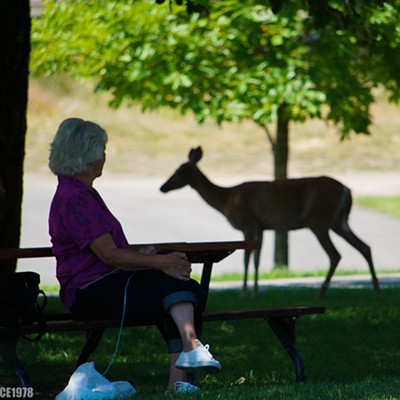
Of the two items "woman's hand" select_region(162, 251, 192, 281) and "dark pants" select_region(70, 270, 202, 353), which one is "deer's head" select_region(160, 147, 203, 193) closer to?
"dark pants" select_region(70, 270, 202, 353)

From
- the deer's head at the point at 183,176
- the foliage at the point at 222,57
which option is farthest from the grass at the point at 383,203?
the deer's head at the point at 183,176

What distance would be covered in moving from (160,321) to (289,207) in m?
7.01

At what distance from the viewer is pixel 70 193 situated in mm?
5914

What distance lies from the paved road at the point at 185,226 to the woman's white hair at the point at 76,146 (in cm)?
1609

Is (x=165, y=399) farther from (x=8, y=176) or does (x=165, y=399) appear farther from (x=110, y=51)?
(x=110, y=51)

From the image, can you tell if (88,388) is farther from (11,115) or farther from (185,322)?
(11,115)

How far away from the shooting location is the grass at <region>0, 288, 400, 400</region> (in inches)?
229

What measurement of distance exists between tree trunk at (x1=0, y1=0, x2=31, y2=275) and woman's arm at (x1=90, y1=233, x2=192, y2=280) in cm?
344

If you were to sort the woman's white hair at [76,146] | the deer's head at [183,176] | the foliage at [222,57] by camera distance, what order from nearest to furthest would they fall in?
the woman's white hair at [76,146] < the deer's head at [183,176] < the foliage at [222,57]

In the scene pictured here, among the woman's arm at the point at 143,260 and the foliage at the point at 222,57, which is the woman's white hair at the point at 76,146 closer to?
the woman's arm at the point at 143,260

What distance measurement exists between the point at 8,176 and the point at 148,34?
22.3 ft

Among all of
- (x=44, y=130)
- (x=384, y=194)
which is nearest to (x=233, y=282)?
(x=384, y=194)

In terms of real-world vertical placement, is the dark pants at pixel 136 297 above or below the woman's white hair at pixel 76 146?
below

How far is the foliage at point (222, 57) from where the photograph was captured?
15.3m
